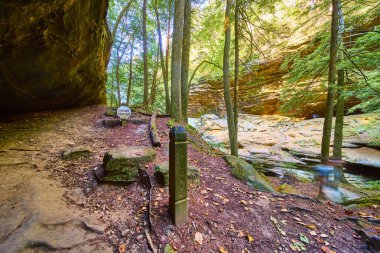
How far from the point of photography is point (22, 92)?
5793 mm

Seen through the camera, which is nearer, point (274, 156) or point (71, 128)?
point (71, 128)

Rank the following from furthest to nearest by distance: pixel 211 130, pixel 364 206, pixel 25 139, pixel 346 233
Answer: pixel 211 130, pixel 25 139, pixel 364 206, pixel 346 233

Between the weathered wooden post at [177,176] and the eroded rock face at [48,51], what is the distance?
4.09 m

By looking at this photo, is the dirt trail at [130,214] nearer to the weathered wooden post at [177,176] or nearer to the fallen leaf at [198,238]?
the fallen leaf at [198,238]

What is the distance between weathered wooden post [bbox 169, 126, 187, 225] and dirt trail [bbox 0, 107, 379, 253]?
168 millimetres

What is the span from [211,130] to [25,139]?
43.2 ft

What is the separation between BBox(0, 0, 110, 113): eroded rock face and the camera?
415 cm

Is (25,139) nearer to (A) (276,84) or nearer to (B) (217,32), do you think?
(B) (217,32)

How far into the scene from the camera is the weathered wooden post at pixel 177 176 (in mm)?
2430

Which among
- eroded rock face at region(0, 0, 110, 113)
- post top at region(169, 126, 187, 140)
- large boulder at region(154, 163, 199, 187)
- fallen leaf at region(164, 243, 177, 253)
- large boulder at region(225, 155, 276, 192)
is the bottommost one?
fallen leaf at region(164, 243, 177, 253)

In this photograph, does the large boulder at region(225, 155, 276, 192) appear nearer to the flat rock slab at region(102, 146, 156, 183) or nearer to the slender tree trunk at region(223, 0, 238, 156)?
the flat rock slab at region(102, 146, 156, 183)

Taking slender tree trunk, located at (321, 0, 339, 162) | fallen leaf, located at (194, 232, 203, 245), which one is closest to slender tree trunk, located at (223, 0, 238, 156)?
slender tree trunk, located at (321, 0, 339, 162)

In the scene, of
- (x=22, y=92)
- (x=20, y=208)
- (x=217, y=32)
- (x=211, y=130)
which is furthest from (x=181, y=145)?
(x=211, y=130)

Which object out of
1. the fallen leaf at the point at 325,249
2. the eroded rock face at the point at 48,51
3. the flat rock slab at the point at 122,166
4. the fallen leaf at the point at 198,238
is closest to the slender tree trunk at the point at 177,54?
the eroded rock face at the point at 48,51
